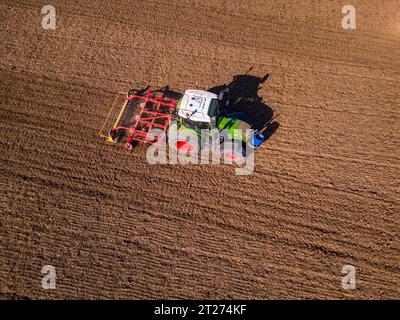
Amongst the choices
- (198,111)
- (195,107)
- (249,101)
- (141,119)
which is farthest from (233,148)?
(141,119)

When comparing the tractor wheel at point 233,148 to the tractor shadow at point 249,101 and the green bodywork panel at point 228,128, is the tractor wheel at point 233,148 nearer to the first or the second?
the green bodywork panel at point 228,128

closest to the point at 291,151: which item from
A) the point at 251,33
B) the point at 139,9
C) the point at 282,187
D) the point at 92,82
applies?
the point at 282,187

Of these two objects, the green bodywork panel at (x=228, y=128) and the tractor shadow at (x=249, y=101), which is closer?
the green bodywork panel at (x=228, y=128)

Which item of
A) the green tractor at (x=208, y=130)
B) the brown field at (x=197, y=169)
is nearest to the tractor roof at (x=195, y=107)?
the green tractor at (x=208, y=130)

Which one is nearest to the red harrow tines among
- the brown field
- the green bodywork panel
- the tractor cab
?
the brown field

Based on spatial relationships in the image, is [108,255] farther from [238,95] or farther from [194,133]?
[238,95]

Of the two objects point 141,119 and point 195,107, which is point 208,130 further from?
point 141,119
